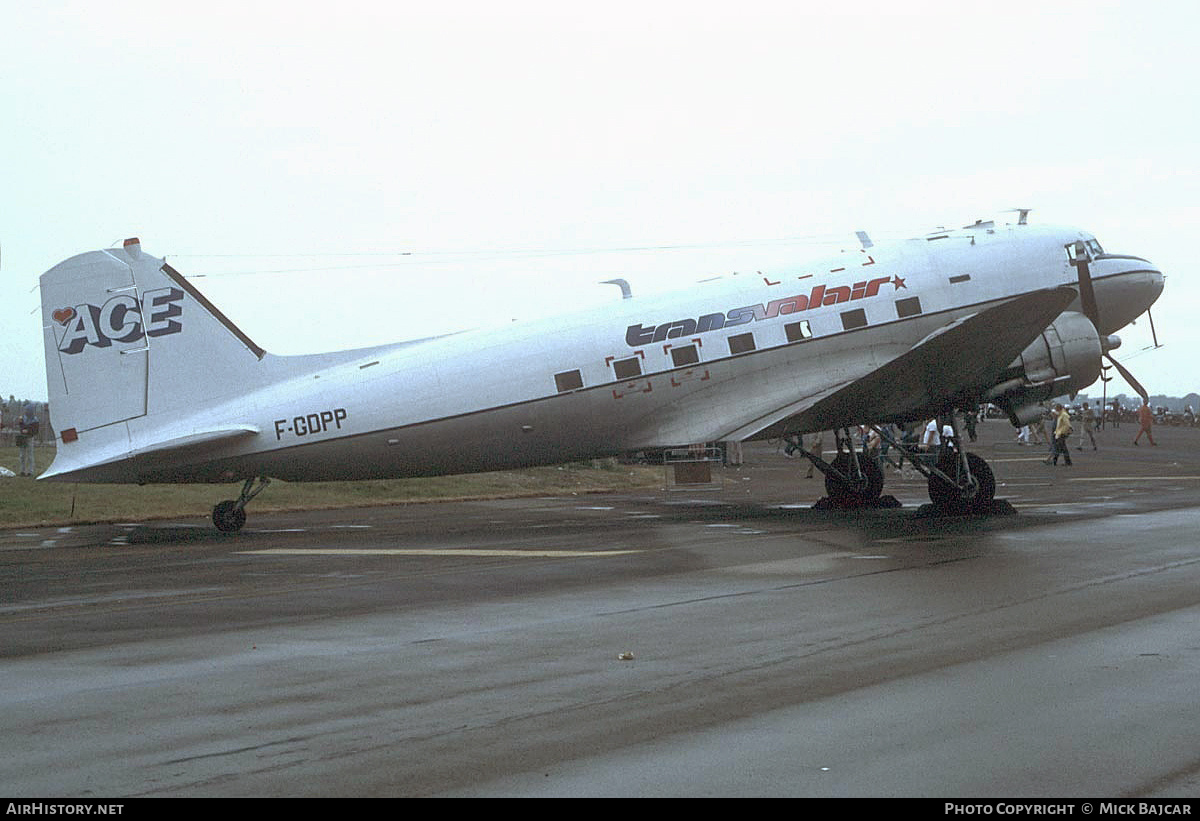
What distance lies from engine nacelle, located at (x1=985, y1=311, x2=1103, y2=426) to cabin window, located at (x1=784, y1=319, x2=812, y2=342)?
3.52m

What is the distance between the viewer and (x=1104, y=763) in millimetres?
6605

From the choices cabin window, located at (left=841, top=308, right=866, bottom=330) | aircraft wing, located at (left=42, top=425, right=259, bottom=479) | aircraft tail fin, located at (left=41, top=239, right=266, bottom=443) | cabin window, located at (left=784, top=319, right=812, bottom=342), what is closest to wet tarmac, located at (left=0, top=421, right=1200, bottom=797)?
aircraft wing, located at (left=42, top=425, right=259, bottom=479)

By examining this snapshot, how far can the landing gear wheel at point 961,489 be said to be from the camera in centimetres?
2370

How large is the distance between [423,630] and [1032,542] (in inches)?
398

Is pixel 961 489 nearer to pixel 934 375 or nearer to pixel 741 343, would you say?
pixel 934 375

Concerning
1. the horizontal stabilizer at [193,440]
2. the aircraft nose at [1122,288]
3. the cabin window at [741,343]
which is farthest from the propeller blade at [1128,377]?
the horizontal stabilizer at [193,440]

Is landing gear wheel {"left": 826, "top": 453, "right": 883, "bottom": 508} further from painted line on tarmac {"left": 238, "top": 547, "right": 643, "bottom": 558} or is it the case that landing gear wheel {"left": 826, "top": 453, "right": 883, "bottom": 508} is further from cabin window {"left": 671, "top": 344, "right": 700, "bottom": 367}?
painted line on tarmac {"left": 238, "top": 547, "right": 643, "bottom": 558}

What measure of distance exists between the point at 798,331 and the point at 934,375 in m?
2.66

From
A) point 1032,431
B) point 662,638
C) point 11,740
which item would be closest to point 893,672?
point 662,638

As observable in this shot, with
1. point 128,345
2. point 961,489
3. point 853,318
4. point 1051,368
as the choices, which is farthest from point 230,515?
point 1051,368

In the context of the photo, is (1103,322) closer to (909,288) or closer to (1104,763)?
(909,288)

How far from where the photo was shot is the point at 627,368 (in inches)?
932

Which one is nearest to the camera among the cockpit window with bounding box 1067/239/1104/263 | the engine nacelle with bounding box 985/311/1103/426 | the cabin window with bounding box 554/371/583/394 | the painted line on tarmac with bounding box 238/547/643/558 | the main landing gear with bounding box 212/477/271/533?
the painted line on tarmac with bounding box 238/547/643/558

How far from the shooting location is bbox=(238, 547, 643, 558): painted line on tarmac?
18.8 meters
